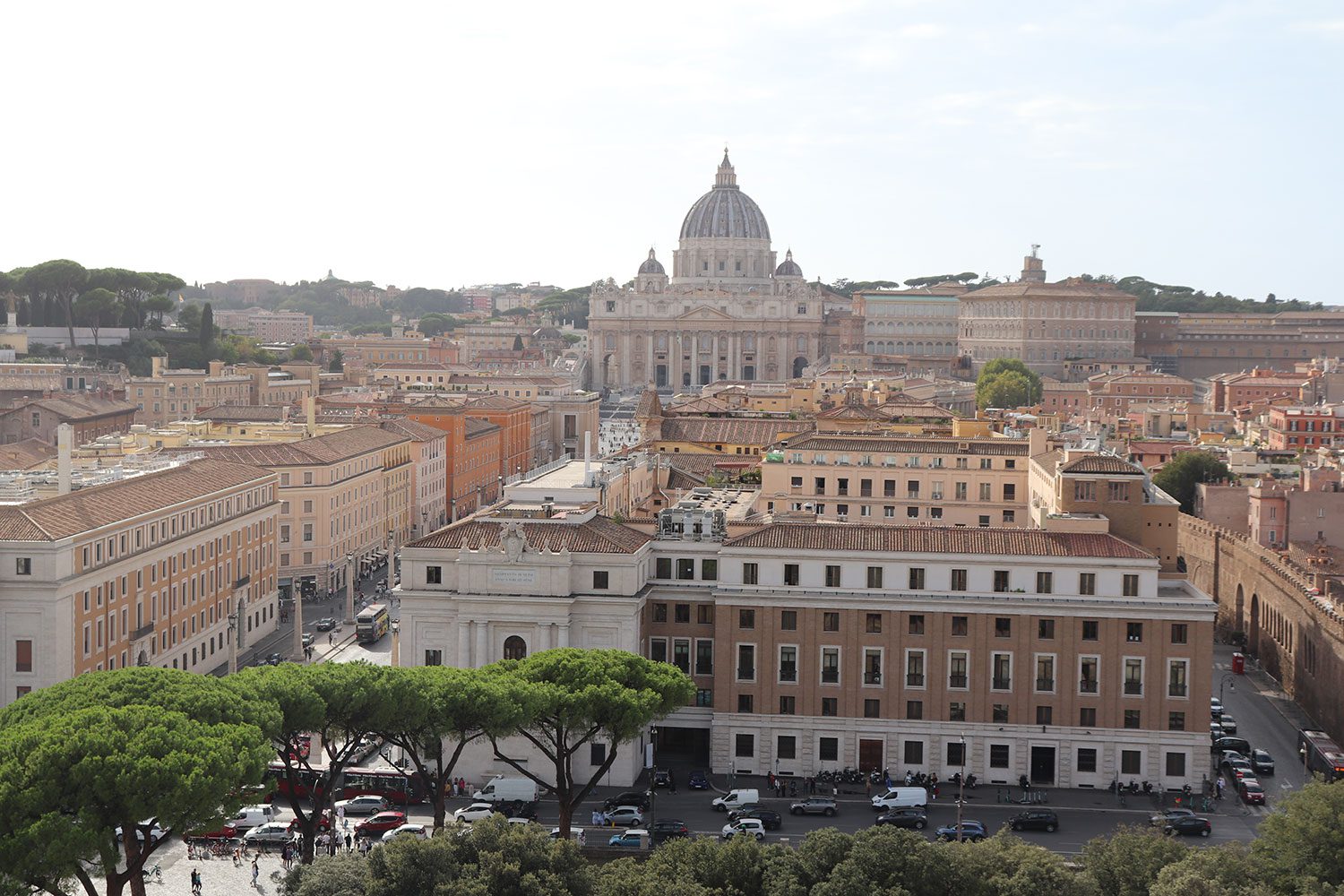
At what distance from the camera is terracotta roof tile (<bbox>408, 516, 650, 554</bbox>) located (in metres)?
34.7

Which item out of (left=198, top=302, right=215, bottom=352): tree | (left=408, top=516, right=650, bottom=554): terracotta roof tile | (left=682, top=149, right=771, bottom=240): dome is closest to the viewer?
(left=408, top=516, right=650, bottom=554): terracotta roof tile

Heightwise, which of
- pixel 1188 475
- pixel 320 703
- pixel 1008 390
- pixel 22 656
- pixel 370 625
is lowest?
pixel 370 625

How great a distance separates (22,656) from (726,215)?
13804 cm

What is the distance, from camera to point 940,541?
115ft

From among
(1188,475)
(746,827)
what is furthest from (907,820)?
(1188,475)

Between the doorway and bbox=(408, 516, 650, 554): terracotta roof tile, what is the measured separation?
8345 mm

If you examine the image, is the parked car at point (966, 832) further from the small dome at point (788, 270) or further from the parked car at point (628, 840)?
the small dome at point (788, 270)

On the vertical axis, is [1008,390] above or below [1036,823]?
above

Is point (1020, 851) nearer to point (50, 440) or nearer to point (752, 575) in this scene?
point (752, 575)

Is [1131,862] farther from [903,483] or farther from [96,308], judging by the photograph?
[96,308]

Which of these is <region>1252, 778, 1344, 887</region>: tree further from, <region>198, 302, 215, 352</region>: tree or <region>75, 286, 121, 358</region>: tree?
<region>75, 286, 121, 358</region>: tree

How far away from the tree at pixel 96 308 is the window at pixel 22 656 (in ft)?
253

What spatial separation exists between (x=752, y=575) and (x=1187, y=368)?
114023mm

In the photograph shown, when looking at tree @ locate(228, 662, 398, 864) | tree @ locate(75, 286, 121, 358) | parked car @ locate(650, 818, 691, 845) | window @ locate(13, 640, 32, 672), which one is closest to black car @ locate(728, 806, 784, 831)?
parked car @ locate(650, 818, 691, 845)
